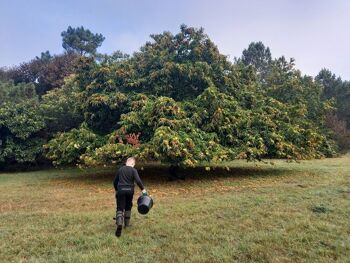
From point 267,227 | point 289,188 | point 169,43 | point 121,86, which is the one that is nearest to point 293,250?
point 267,227

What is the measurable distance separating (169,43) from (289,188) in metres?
8.77

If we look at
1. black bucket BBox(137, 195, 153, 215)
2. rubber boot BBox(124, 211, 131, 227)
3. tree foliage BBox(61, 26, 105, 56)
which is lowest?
rubber boot BBox(124, 211, 131, 227)

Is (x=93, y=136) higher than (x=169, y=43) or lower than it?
lower

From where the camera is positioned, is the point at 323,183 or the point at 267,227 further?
the point at 323,183

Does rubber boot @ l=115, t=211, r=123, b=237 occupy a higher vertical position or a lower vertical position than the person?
lower

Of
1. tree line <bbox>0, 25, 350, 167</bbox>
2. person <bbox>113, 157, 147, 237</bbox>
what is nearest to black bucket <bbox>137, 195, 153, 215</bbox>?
person <bbox>113, 157, 147, 237</bbox>

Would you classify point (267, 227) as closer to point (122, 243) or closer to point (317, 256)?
point (317, 256)

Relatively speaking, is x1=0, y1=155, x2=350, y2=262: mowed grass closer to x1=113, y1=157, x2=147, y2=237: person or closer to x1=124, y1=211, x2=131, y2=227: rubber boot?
x1=124, y1=211, x2=131, y2=227: rubber boot

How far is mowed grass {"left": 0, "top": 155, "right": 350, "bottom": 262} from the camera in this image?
487 cm

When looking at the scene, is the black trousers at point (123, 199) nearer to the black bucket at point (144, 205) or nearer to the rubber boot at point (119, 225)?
the rubber boot at point (119, 225)

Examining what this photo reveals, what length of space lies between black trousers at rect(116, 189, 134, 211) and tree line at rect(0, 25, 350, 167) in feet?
12.6

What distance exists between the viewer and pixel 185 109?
12.3 metres

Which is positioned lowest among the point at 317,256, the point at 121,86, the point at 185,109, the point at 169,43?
the point at 317,256

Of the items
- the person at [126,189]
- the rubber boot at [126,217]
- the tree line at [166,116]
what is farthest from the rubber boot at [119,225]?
the tree line at [166,116]
